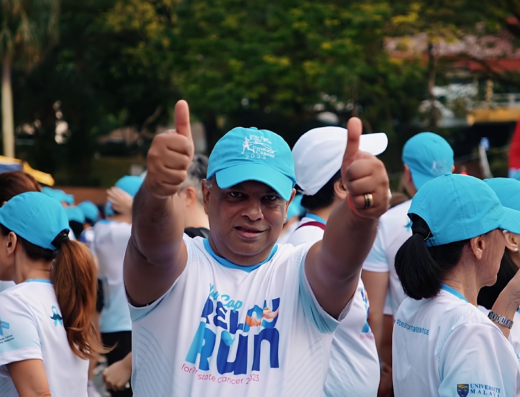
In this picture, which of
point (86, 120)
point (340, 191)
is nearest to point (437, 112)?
point (86, 120)

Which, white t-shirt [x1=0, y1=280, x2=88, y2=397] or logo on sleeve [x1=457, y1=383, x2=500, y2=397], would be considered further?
white t-shirt [x1=0, y1=280, x2=88, y2=397]

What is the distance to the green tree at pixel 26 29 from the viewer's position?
1021 inches

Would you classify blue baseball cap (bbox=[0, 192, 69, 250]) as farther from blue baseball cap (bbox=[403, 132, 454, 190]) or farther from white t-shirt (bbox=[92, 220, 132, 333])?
white t-shirt (bbox=[92, 220, 132, 333])

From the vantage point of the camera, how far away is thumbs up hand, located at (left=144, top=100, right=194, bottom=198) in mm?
2023

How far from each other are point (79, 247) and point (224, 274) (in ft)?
4.57

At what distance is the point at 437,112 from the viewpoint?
914 inches

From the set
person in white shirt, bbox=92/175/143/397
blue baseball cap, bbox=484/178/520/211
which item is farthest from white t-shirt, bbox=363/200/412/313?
person in white shirt, bbox=92/175/143/397

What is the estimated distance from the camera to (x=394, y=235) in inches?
180

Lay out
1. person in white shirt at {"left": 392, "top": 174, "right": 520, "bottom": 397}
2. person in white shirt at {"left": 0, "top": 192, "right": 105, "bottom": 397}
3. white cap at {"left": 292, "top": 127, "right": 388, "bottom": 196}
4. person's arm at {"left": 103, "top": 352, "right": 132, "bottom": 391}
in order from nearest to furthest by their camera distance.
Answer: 1. person in white shirt at {"left": 392, "top": 174, "right": 520, "bottom": 397}
2. person in white shirt at {"left": 0, "top": 192, "right": 105, "bottom": 397}
3. white cap at {"left": 292, "top": 127, "right": 388, "bottom": 196}
4. person's arm at {"left": 103, "top": 352, "right": 132, "bottom": 391}

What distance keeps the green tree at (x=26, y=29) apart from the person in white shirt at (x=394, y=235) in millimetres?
23691

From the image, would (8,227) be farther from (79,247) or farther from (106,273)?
(106,273)

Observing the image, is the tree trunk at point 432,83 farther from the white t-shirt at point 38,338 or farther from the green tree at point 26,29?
the white t-shirt at point 38,338

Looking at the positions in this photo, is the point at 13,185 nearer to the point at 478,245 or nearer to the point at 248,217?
the point at 248,217

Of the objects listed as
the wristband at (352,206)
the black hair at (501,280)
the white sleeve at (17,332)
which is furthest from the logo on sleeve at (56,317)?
the black hair at (501,280)
